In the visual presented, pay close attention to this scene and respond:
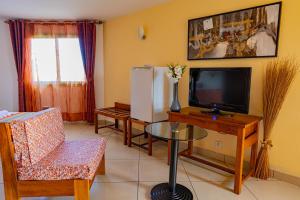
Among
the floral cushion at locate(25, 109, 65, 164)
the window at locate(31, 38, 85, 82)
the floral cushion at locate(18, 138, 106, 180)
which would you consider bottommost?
the floral cushion at locate(18, 138, 106, 180)

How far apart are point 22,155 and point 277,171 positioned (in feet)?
8.55

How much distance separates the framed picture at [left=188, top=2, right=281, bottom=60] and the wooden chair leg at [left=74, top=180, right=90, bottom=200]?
212cm

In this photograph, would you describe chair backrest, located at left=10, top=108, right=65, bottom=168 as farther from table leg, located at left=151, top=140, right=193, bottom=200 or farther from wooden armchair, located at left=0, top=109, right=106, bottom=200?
table leg, located at left=151, top=140, right=193, bottom=200

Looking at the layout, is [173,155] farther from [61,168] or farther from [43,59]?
[43,59]

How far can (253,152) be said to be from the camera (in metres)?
2.41

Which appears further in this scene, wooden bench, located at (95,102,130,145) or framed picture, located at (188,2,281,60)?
wooden bench, located at (95,102,130,145)

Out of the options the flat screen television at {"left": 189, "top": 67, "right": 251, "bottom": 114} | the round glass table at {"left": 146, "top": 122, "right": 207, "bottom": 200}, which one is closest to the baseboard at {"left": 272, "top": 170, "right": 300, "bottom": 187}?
the flat screen television at {"left": 189, "top": 67, "right": 251, "bottom": 114}

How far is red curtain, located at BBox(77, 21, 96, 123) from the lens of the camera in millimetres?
4289

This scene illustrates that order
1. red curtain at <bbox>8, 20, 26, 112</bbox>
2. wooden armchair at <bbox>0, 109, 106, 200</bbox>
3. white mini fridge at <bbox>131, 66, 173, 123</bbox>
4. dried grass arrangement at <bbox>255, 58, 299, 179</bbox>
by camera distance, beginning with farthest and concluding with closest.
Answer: red curtain at <bbox>8, 20, 26, 112</bbox>
white mini fridge at <bbox>131, 66, 173, 123</bbox>
dried grass arrangement at <bbox>255, 58, 299, 179</bbox>
wooden armchair at <bbox>0, 109, 106, 200</bbox>

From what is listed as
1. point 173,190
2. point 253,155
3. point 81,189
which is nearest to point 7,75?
point 81,189

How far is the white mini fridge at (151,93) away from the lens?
295 cm

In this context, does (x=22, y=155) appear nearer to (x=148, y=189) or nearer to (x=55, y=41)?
(x=148, y=189)

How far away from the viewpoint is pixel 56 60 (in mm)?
4465

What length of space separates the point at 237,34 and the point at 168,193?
197 cm
